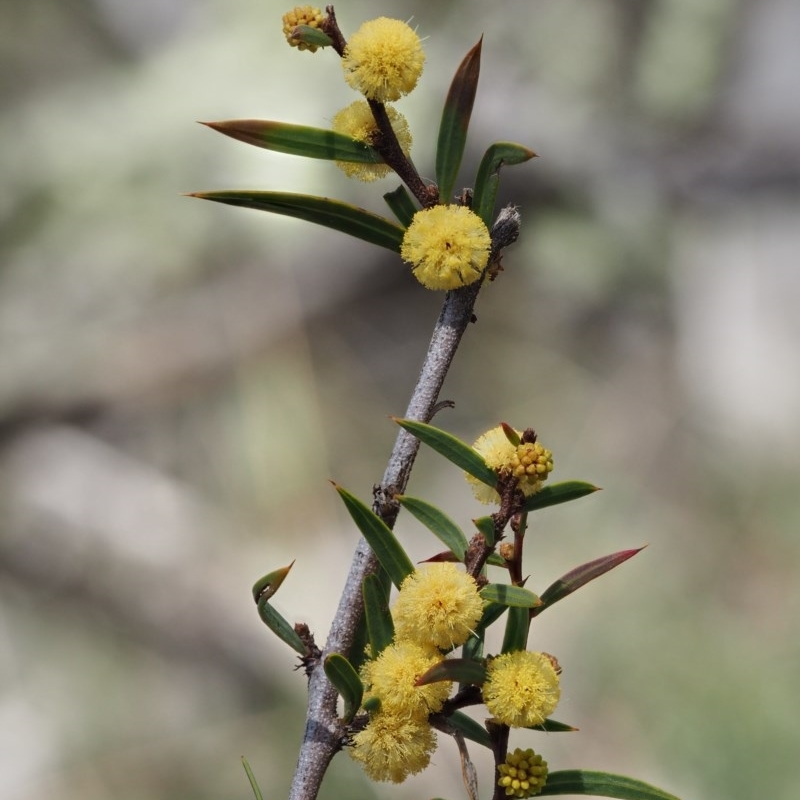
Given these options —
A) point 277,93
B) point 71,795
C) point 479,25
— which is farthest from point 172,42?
point 71,795

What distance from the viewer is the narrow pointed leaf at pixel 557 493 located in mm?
263

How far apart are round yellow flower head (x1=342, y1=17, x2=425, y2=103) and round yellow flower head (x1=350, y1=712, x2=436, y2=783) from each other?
193 mm

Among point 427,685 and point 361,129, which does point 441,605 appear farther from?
point 361,129

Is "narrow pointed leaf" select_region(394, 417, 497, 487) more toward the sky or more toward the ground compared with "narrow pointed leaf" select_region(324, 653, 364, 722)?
more toward the sky

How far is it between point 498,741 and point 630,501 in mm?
1038

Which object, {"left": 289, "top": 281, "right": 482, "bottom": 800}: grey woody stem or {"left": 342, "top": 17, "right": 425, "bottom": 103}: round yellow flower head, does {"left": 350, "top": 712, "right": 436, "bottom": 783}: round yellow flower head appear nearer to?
{"left": 289, "top": 281, "right": 482, "bottom": 800}: grey woody stem

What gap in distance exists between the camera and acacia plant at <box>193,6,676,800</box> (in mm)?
269

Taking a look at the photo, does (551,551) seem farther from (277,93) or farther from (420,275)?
(420,275)

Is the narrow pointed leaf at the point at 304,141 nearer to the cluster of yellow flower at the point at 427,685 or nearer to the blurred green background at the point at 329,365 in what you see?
the cluster of yellow flower at the point at 427,685

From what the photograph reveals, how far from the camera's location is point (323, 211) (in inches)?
11.9

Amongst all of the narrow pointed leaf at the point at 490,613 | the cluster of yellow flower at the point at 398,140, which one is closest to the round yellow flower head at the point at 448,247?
the cluster of yellow flower at the point at 398,140

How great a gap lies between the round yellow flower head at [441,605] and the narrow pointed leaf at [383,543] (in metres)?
0.01

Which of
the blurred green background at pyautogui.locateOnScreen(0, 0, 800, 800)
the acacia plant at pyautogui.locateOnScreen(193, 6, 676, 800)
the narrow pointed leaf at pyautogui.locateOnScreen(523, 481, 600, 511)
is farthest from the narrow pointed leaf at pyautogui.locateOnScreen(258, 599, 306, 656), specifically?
the blurred green background at pyautogui.locateOnScreen(0, 0, 800, 800)

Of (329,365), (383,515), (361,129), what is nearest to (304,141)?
(361,129)
